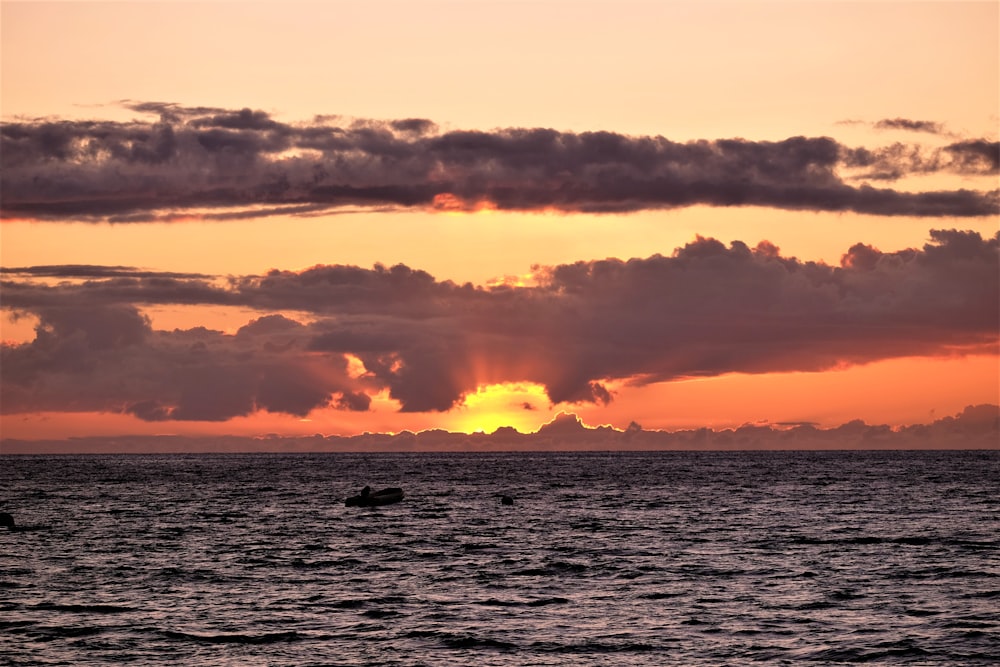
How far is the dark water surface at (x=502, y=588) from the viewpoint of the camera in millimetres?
41312

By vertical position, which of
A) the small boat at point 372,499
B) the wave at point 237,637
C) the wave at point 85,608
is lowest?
the small boat at point 372,499

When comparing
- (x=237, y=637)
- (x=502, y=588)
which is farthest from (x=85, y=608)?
(x=502, y=588)

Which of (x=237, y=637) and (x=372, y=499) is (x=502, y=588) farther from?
(x=372, y=499)

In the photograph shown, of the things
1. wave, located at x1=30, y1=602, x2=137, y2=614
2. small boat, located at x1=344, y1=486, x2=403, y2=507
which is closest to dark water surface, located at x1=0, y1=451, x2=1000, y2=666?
wave, located at x1=30, y1=602, x2=137, y2=614

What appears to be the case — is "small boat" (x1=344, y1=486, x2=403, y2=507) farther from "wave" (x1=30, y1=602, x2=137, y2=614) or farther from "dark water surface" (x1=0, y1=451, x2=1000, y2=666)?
"wave" (x1=30, y1=602, x2=137, y2=614)

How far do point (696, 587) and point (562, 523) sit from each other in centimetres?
4056

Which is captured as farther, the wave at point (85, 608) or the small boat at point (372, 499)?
the small boat at point (372, 499)

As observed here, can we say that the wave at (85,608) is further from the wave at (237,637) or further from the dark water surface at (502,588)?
the wave at (237,637)

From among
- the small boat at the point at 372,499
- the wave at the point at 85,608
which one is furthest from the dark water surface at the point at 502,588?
the small boat at the point at 372,499

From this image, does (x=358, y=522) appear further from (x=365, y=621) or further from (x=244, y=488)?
(x=244, y=488)

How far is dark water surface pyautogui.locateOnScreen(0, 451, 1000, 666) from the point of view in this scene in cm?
4131

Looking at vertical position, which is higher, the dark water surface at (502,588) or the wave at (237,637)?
the wave at (237,637)

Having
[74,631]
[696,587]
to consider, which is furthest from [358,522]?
[74,631]

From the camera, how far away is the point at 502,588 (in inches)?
2189
